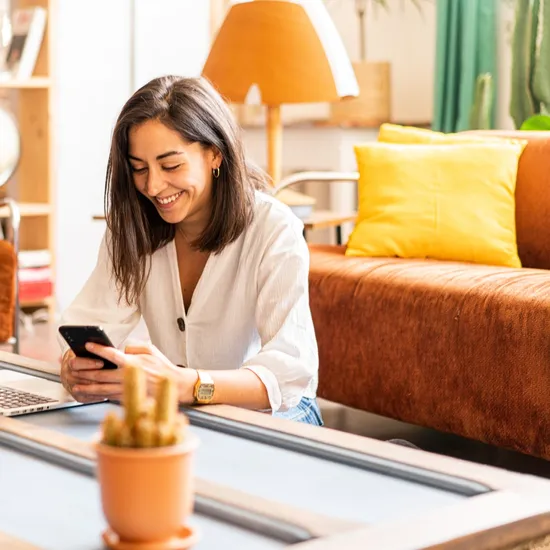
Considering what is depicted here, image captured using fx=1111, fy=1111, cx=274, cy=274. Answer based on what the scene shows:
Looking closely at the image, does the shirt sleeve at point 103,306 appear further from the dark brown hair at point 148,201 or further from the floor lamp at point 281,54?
the floor lamp at point 281,54

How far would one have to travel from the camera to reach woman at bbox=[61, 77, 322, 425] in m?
1.70

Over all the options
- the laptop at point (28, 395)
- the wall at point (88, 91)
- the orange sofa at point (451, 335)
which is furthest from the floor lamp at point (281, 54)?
the laptop at point (28, 395)

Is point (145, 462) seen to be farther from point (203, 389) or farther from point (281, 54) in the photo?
point (281, 54)

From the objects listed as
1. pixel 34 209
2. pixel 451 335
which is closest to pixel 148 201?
pixel 451 335

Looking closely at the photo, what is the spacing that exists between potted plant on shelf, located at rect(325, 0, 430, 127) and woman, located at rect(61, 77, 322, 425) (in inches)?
115

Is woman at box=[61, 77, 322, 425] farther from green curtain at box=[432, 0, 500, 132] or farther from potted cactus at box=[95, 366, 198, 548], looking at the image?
green curtain at box=[432, 0, 500, 132]

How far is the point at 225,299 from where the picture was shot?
1830 millimetres

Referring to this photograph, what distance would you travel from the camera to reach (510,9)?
4371 mm

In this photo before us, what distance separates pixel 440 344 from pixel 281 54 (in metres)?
1.08

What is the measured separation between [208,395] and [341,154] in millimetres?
3580

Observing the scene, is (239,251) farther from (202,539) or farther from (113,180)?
(202,539)

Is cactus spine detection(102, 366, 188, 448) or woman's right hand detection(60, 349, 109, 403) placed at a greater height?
cactus spine detection(102, 366, 188, 448)

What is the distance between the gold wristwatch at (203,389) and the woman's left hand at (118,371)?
26 millimetres

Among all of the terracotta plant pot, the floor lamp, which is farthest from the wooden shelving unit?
the terracotta plant pot
